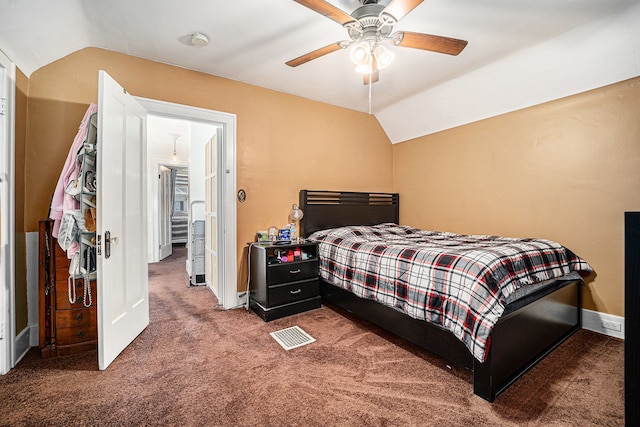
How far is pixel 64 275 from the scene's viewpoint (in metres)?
2.13

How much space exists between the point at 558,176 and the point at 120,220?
3963 millimetres

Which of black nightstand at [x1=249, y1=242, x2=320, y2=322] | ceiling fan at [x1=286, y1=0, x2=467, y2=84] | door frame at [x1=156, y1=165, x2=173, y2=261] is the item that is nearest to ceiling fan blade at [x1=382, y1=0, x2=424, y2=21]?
ceiling fan at [x1=286, y1=0, x2=467, y2=84]

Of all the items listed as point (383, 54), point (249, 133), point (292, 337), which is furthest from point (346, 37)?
point (292, 337)

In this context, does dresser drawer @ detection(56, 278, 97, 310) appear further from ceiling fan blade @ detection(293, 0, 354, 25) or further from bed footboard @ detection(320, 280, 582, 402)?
ceiling fan blade @ detection(293, 0, 354, 25)


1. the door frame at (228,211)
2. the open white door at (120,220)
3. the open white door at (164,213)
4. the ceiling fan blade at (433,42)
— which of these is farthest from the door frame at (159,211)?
the ceiling fan blade at (433,42)

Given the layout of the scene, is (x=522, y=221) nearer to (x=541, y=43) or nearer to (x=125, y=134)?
(x=541, y=43)

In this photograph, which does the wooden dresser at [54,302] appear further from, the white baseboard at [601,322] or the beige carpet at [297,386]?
the white baseboard at [601,322]

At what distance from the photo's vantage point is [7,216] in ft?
6.34

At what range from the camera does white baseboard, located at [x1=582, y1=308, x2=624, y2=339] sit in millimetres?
2445

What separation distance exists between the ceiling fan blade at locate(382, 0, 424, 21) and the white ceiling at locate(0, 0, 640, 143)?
19.3 inches

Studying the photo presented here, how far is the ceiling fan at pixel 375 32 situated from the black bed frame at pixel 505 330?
1808 millimetres

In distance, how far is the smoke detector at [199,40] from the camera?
2350 millimetres

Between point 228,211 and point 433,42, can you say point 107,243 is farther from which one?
point 433,42

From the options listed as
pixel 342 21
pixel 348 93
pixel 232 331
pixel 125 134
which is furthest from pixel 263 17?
pixel 232 331
